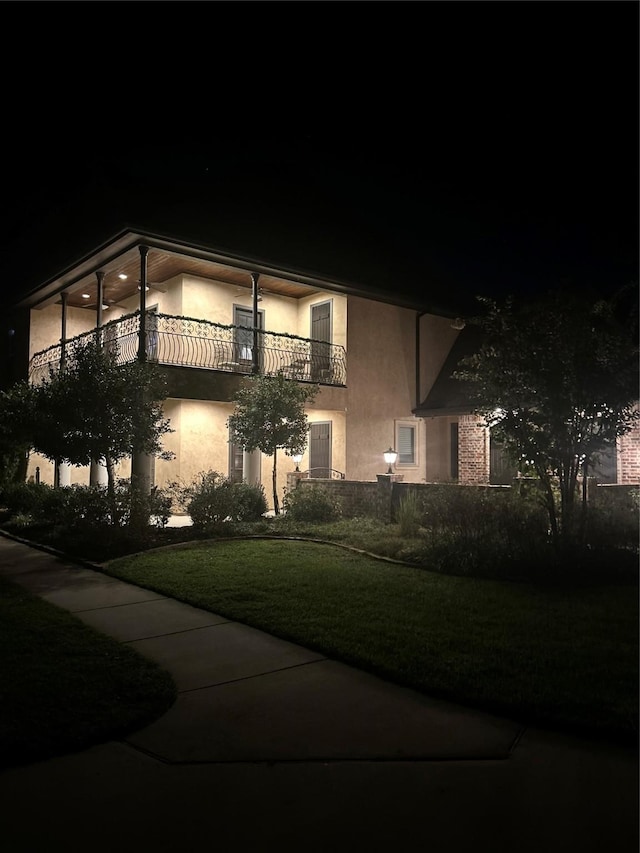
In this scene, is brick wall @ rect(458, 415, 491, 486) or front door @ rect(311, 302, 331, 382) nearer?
brick wall @ rect(458, 415, 491, 486)

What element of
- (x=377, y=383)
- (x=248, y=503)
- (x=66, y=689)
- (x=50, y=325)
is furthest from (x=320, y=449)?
(x=66, y=689)

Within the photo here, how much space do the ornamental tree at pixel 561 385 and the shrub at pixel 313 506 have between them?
4.15 m

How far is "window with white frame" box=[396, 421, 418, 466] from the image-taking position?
17.5 metres

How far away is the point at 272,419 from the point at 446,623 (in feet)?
23.8

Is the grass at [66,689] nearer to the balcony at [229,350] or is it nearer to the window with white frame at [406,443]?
the balcony at [229,350]

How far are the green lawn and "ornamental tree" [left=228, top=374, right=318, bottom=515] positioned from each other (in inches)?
152

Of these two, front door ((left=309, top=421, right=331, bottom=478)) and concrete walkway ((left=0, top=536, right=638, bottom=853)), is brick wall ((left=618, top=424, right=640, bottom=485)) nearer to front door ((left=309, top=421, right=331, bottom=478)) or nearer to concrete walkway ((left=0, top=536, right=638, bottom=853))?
front door ((left=309, top=421, right=331, bottom=478))

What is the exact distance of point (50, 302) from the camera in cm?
1797

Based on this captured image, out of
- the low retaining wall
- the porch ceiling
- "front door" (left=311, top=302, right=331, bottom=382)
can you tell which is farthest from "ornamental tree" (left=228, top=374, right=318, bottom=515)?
the porch ceiling

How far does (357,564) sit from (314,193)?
48.5 feet

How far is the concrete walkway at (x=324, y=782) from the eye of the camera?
2469 millimetres

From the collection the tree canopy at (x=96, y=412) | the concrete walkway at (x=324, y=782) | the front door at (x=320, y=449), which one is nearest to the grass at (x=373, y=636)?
the concrete walkway at (x=324, y=782)

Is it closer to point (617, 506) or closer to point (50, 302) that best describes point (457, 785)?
point (617, 506)

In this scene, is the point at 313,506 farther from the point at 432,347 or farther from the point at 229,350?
the point at 432,347
